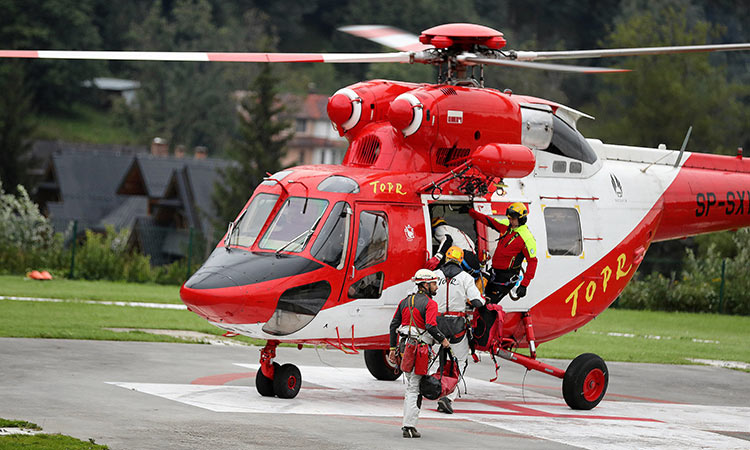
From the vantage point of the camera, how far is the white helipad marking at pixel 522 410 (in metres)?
12.9

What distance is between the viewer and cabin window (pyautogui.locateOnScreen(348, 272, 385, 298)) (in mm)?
13680

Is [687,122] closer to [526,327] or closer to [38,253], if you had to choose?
[38,253]

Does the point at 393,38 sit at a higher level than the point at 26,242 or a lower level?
higher

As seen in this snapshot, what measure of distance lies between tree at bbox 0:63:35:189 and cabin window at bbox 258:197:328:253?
6167 centimetres

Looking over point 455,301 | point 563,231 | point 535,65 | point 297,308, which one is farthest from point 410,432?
point 563,231

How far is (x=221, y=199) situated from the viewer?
66.0m

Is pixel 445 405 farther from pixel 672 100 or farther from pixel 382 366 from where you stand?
pixel 672 100

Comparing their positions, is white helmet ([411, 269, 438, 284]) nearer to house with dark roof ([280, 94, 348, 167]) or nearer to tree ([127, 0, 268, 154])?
tree ([127, 0, 268, 154])

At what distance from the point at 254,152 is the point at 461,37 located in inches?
2145

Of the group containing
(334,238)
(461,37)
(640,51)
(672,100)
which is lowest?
(334,238)

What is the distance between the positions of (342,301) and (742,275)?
881 inches

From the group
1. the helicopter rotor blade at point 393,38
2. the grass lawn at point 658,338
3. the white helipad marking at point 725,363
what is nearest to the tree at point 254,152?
the grass lawn at point 658,338

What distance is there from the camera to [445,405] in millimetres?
13648

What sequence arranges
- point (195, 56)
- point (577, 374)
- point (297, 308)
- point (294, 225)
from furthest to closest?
point (577, 374), point (294, 225), point (297, 308), point (195, 56)
